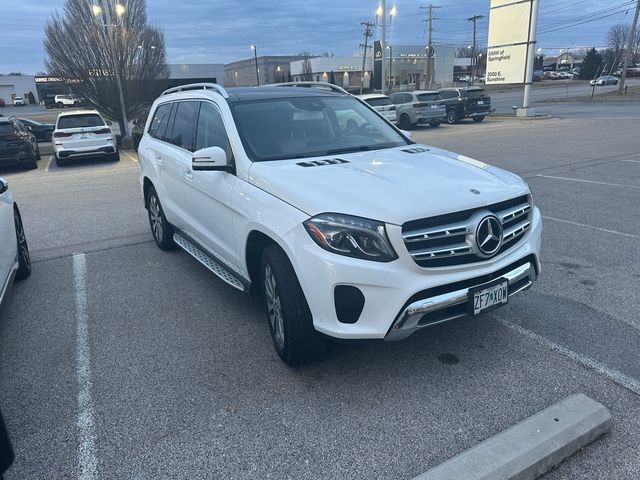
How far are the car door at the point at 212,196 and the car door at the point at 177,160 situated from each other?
0.56ft

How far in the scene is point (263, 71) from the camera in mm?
103812

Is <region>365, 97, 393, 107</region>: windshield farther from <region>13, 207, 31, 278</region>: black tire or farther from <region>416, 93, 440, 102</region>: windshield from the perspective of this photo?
<region>13, 207, 31, 278</region>: black tire

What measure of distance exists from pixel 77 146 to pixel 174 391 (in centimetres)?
1456

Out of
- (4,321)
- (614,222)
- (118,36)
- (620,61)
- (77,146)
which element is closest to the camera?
(4,321)

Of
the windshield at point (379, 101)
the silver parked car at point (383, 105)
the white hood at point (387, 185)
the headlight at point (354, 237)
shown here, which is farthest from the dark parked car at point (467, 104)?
the headlight at point (354, 237)

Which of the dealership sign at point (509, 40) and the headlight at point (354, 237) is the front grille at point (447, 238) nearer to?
the headlight at point (354, 237)

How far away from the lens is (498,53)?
2684 centimetres

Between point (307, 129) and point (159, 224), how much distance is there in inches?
110

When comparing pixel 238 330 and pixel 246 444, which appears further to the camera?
pixel 238 330

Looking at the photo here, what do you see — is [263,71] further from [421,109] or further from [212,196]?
[212,196]

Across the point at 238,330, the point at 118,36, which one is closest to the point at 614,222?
the point at 238,330

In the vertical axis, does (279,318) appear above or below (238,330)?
above

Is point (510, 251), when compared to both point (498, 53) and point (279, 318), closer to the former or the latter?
point (279, 318)

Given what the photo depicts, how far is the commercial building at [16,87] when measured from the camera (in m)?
89.1
